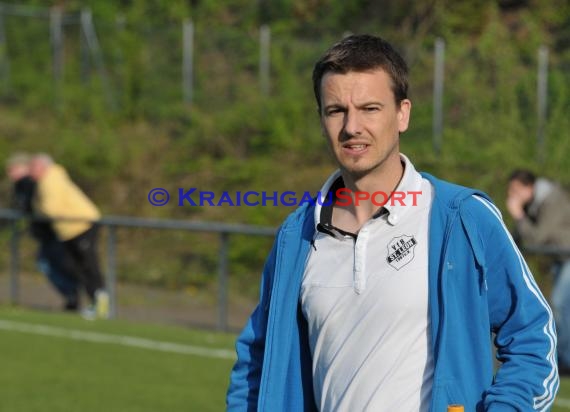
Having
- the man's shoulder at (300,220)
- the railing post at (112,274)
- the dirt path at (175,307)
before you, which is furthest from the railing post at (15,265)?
the man's shoulder at (300,220)

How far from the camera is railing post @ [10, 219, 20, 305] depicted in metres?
16.3

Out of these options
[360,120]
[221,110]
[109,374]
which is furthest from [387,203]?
[221,110]

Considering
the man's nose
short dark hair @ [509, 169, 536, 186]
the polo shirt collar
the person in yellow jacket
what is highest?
the man's nose

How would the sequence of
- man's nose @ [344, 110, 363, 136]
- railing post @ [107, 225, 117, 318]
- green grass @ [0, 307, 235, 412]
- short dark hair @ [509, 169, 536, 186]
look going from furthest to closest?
railing post @ [107, 225, 117, 318], short dark hair @ [509, 169, 536, 186], green grass @ [0, 307, 235, 412], man's nose @ [344, 110, 363, 136]

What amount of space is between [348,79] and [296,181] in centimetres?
1545

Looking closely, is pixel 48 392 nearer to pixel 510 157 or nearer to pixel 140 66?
pixel 510 157

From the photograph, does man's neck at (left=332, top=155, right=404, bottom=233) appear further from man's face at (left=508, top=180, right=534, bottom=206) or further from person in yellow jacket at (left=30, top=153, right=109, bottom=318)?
person in yellow jacket at (left=30, top=153, right=109, bottom=318)

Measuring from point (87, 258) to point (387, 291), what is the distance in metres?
12.0

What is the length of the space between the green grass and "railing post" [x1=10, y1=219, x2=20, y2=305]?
2474 mm

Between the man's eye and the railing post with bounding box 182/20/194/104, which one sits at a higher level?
the man's eye

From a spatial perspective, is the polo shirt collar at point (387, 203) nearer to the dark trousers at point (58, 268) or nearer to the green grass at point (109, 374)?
the green grass at point (109, 374)

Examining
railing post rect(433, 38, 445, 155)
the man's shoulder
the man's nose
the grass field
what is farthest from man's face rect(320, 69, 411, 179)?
railing post rect(433, 38, 445, 155)

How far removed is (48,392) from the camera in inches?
409

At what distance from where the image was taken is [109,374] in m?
11.2
